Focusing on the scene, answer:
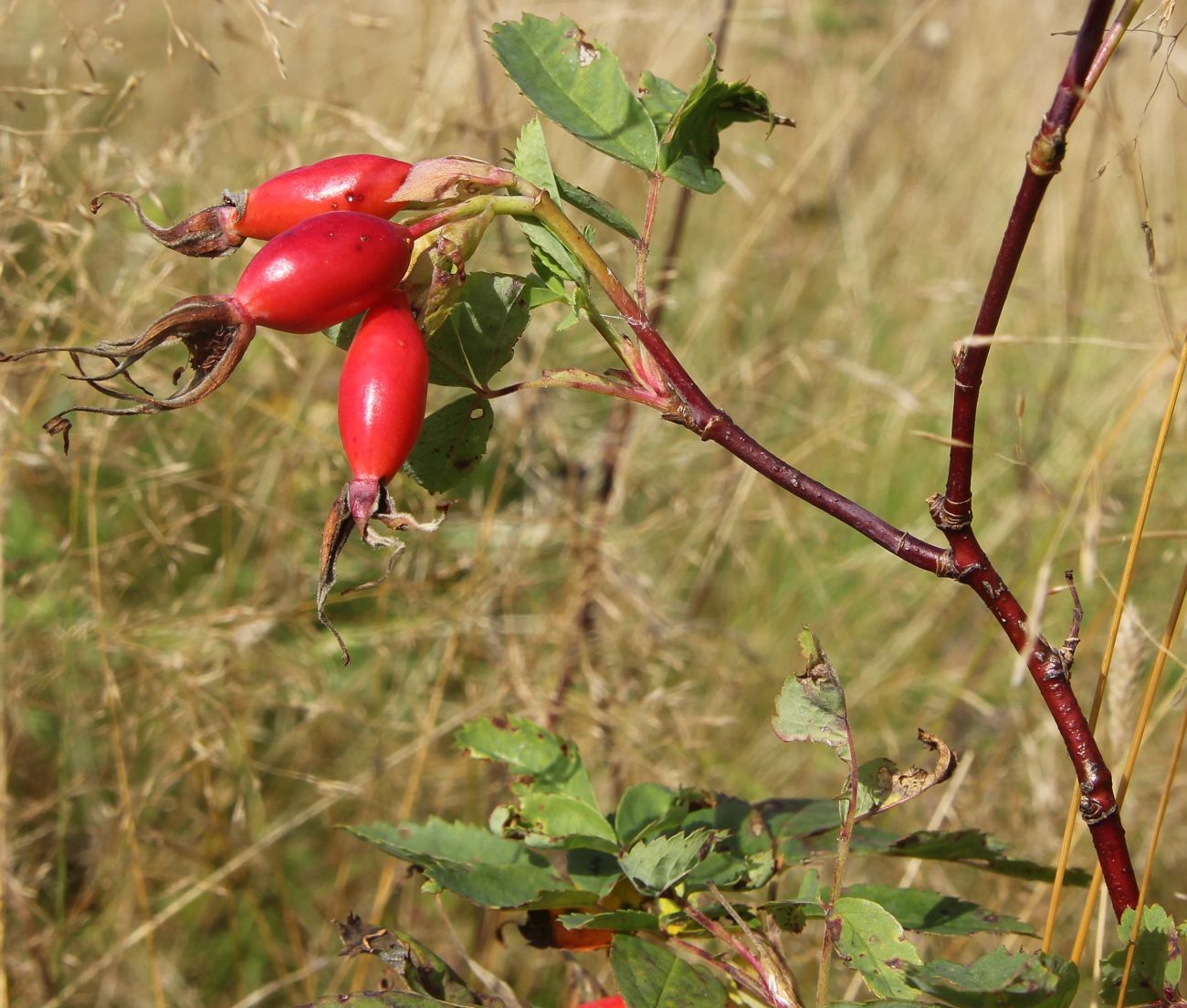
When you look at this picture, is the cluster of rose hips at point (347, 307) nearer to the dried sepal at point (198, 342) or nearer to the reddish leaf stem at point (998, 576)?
the dried sepal at point (198, 342)

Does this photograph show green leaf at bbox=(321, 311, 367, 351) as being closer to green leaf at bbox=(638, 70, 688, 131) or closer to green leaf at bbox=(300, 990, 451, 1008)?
green leaf at bbox=(638, 70, 688, 131)

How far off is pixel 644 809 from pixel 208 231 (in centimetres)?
58

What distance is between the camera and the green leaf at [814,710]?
0.79 metres

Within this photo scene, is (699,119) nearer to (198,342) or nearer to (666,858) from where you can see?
(198,342)

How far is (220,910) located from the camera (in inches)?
83.3

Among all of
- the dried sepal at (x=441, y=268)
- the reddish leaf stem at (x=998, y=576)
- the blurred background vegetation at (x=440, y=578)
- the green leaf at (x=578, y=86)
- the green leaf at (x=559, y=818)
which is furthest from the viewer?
the blurred background vegetation at (x=440, y=578)

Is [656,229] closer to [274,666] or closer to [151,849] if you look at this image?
[274,666]

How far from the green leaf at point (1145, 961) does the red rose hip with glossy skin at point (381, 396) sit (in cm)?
57

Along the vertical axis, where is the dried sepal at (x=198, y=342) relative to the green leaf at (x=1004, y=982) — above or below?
above

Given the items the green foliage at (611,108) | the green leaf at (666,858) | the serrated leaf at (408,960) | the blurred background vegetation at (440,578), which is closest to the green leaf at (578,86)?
the green foliage at (611,108)

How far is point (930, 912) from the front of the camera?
0.90m

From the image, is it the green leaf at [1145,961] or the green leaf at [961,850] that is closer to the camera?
the green leaf at [1145,961]

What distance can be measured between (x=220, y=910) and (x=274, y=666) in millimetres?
458

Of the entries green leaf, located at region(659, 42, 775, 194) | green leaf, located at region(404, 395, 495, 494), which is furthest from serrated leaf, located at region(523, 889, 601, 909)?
green leaf, located at region(659, 42, 775, 194)
